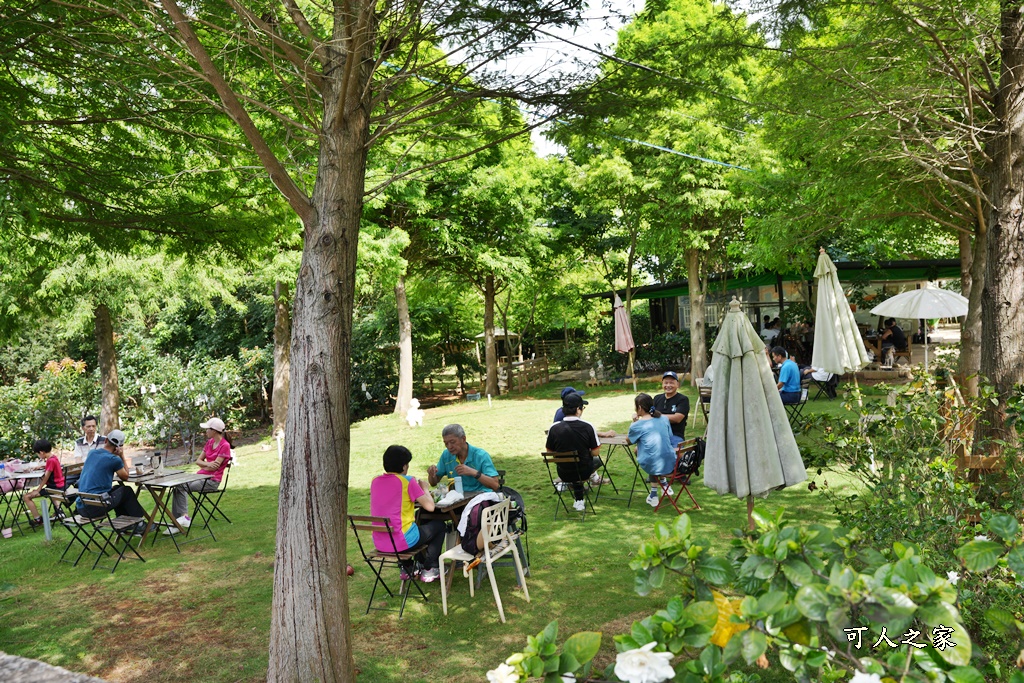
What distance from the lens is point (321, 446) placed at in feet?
14.5

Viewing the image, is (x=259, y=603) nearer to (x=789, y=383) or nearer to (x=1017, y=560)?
(x=1017, y=560)

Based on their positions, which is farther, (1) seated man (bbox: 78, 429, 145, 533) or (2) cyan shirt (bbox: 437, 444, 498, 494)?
(1) seated man (bbox: 78, 429, 145, 533)

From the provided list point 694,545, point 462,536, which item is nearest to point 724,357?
point 462,536

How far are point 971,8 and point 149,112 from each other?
7.72 meters

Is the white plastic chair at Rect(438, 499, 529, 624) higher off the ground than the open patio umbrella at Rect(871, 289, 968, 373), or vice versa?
the open patio umbrella at Rect(871, 289, 968, 373)

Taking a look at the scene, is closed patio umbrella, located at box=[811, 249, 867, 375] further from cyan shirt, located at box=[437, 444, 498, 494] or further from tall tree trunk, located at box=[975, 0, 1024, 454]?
cyan shirt, located at box=[437, 444, 498, 494]

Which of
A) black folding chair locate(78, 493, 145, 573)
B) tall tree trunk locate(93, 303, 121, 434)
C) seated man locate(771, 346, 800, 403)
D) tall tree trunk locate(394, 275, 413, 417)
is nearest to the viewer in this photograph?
black folding chair locate(78, 493, 145, 573)

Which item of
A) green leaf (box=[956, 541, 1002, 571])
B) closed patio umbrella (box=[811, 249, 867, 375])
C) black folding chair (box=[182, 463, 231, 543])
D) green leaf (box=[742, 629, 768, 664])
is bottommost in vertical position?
black folding chair (box=[182, 463, 231, 543])

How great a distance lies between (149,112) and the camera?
6.88 meters

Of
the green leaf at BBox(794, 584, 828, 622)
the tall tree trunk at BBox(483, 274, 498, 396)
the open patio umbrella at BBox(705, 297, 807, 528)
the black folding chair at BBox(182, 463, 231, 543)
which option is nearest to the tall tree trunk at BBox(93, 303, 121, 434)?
the black folding chair at BBox(182, 463, 231, 543)

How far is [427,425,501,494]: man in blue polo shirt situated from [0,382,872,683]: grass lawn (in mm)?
860

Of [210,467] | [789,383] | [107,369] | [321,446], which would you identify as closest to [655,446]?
[321,446]

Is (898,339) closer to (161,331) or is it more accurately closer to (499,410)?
(499,410)

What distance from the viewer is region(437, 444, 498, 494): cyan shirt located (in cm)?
682
